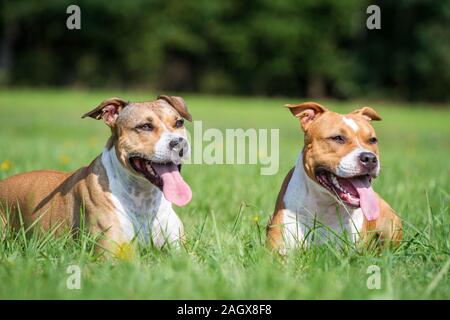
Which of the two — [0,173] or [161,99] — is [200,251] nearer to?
[161,99]

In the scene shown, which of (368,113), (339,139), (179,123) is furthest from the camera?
(368,113)

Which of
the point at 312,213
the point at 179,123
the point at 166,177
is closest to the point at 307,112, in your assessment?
the point at 312,213

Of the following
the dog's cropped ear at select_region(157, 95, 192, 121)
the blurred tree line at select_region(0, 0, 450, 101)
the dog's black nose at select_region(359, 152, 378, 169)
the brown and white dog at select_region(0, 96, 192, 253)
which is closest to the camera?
the dog's black nose at select_region(359, 152, 378, 169)

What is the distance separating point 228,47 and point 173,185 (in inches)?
1548

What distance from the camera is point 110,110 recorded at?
5.27m

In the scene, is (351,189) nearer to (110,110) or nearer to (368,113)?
(368,113)

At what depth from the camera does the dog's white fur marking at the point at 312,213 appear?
5.01m

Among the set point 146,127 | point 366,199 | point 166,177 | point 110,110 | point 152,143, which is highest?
point 110,110

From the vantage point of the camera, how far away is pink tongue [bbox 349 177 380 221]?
474cm

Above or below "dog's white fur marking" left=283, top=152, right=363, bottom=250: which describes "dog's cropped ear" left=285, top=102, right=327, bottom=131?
above

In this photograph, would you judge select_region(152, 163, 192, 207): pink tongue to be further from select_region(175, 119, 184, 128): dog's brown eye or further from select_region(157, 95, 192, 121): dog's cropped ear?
select_region(157, 95, 192, 121): dog's cropped ear

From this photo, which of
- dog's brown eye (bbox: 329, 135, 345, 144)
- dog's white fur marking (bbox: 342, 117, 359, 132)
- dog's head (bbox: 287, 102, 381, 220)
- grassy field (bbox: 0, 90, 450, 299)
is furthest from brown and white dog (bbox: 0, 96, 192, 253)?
dog's white fur marking (bbox: 342, 117, 359, 132)

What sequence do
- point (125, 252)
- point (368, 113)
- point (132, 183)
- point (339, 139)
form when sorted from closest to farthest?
point (125, 252) < point (339, 139) < point (132, 183) < point (368, 113)

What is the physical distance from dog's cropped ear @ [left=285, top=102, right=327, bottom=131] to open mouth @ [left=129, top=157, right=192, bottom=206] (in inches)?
40.6
